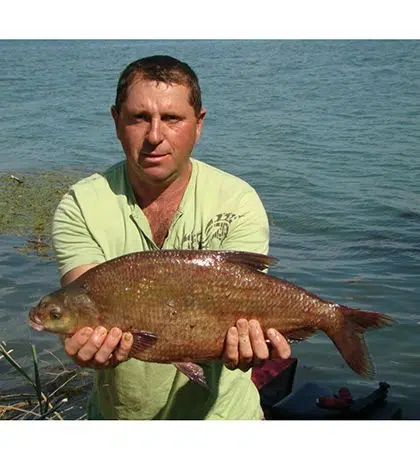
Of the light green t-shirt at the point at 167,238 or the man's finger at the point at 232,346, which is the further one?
the light green t-shirt at the point at 167,238

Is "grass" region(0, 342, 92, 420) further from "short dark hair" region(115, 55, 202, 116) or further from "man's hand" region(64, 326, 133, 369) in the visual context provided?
"short dark hair" region(115, 55, 202, 116)

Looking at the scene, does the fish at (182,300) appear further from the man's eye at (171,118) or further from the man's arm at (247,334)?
the man's eye at (171,118)

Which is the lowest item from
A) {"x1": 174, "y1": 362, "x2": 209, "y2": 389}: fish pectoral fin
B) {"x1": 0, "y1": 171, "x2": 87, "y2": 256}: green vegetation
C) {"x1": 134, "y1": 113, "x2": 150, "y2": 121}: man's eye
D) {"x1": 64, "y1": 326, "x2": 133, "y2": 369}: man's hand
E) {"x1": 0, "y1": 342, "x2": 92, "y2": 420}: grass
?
{"x1": 0, "y1": 342, "x2": 92, "y2": 420}: grass

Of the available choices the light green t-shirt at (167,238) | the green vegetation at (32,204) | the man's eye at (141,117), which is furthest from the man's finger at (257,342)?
the green vegetation at (32,204)

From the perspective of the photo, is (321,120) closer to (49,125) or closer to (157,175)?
(49,125)

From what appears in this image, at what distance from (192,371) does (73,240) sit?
2.45 ft

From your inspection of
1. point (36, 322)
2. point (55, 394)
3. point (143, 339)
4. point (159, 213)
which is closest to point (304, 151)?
point (55, 394)

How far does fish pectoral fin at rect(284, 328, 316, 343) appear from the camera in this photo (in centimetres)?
329

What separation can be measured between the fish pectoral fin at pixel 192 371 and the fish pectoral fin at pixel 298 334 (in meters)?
0.38

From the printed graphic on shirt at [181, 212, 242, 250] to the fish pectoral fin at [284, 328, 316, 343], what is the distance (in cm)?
47

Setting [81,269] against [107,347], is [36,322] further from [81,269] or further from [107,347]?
[107,347]

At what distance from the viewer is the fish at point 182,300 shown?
3.17 meters

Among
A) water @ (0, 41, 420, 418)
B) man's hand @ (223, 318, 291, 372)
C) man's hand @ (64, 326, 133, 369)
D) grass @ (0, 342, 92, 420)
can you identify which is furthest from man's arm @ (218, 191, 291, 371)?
water @ (0, 41, 420, 418)

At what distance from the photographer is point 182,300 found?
3188 mm
